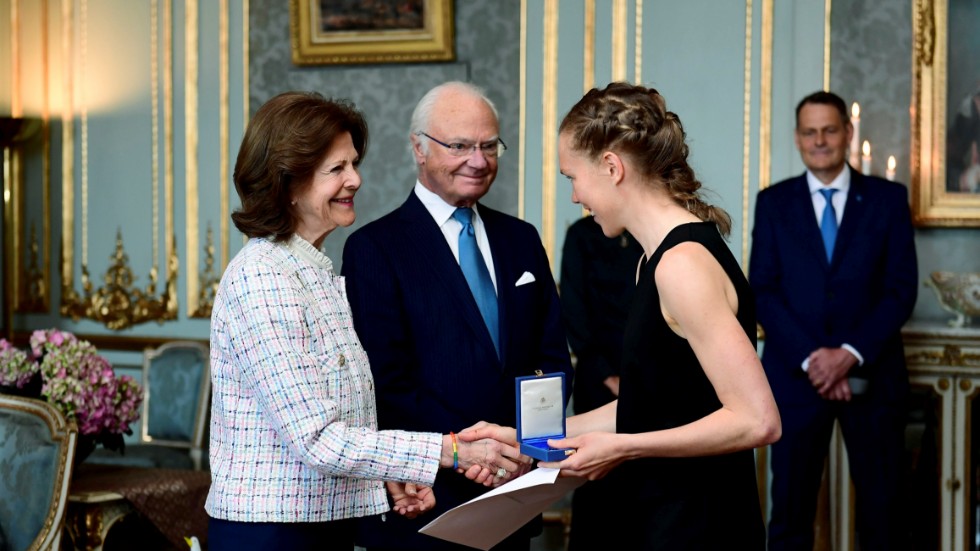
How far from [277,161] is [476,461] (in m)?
0.73

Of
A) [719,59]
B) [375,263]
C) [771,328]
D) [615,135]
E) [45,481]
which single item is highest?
[719,59]

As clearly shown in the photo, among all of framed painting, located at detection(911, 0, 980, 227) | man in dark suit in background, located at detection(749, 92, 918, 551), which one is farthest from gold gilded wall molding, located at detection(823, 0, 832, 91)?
man in dark suit in background, located at detection(749, 92, 918, 551)

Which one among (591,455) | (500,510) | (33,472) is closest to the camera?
(591,455)

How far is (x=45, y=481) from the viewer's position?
3.19 meters

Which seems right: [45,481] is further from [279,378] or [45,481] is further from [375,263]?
[279,378]

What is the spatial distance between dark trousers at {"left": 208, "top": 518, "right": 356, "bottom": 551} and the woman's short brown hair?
54cm

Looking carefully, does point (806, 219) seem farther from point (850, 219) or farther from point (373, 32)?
point (373, 32)

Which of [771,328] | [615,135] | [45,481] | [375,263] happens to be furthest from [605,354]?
[615,135]

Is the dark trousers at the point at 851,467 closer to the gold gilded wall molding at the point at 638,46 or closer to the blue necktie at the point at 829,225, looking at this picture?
the blue necktie at the point at 829,225

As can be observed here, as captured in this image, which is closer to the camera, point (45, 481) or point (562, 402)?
point (562, 402)

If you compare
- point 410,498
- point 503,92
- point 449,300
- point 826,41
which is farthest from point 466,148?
point 826,41

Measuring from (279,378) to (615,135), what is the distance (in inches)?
29.2

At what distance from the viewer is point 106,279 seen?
618 cm

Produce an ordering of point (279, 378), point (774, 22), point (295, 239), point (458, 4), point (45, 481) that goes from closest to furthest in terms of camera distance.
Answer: point (279, 378) → point (295, 239) → point (45, 481) → point (774, 22) → point (458, 4)
